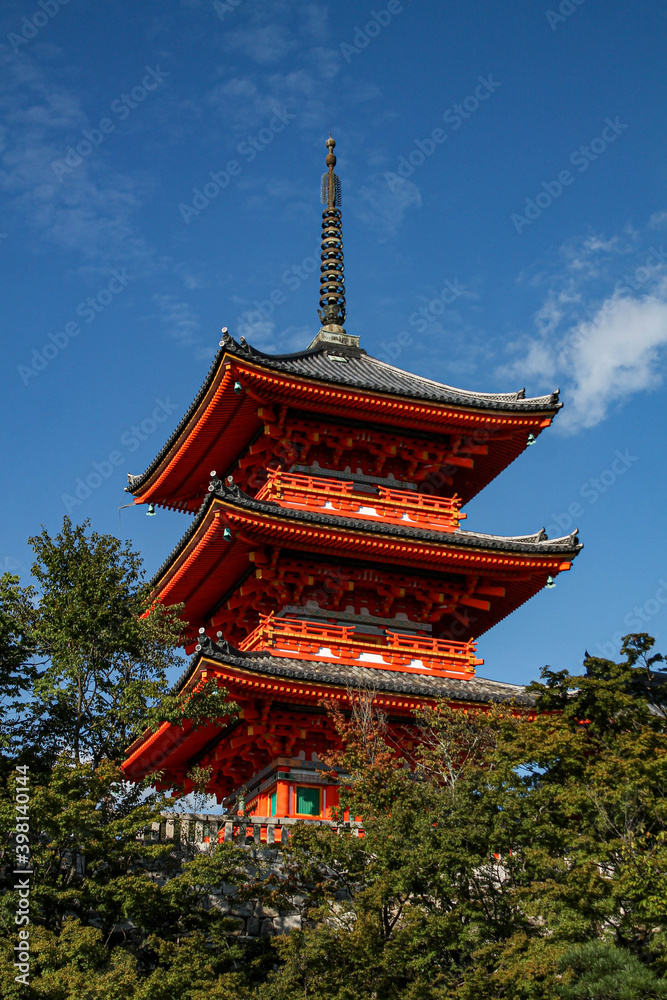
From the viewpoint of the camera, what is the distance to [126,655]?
80.1 ft

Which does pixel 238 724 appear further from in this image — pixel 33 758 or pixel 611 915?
pixel 611 915

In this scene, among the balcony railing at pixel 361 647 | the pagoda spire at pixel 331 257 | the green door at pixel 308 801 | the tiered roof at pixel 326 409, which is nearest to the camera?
the green door at pixel 308 801

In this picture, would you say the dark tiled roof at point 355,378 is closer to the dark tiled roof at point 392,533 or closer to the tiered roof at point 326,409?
the tiered roof at point 326,409

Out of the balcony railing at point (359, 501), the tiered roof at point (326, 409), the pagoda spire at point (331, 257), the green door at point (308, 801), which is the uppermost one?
the pagoda spire at point (331, 257)

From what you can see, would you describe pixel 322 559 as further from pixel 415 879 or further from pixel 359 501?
pixel 415 879

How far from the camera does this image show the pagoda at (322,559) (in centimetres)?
2373

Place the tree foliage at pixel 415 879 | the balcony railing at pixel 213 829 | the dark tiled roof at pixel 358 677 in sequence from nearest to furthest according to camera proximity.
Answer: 1. the tree foliage at pixel 415 879
2. the balcony railing at pixel 213 829
3. the dark tiled roof at pixel 358 677

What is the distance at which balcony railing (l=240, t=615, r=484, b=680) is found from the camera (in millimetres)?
25359

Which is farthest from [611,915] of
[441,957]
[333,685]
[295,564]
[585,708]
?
[295,564]

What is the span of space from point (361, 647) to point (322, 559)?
2244 mm

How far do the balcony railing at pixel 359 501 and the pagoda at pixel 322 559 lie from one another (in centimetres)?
5

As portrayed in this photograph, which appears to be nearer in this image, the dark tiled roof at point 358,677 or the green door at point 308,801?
the dark tiled roof at point 358,677

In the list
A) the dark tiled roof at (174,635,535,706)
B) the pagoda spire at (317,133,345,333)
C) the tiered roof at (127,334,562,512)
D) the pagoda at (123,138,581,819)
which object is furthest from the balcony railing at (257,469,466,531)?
the pagoda spire at (317,133,345,333)

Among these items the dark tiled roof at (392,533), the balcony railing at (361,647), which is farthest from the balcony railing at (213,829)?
the dark tiled roof at (392,533)
